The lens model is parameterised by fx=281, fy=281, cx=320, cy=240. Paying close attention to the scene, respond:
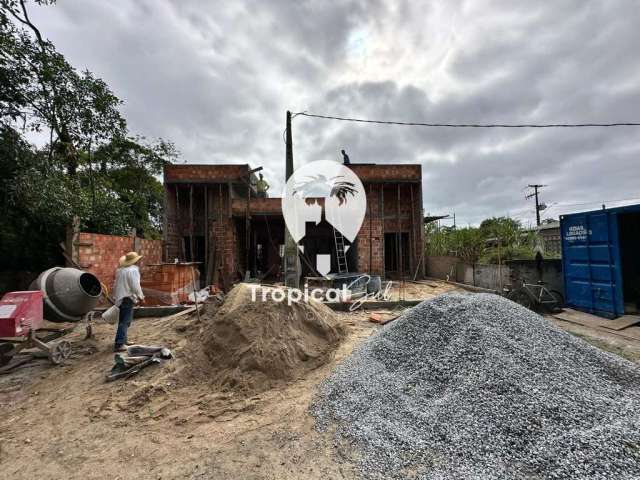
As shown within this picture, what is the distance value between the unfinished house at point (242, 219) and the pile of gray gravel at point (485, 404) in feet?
24.4

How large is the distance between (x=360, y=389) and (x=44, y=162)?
801 cm

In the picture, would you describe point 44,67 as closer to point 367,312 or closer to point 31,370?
point 31,370

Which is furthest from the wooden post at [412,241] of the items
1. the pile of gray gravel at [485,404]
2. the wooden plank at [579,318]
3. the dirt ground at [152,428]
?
the pile of gray gravel at [485,404]

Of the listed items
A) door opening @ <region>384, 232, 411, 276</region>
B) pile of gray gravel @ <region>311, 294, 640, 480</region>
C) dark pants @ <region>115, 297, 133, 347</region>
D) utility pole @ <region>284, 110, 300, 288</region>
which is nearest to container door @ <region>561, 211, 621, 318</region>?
pile of gray gravel @ <region>311, 294, 640, 480</region>

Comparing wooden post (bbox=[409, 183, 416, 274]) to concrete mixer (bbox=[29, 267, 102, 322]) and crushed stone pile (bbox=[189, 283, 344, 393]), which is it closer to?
crushed stone pile (bbox=[189, 283, 344, 393])

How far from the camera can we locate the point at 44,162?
6.23m

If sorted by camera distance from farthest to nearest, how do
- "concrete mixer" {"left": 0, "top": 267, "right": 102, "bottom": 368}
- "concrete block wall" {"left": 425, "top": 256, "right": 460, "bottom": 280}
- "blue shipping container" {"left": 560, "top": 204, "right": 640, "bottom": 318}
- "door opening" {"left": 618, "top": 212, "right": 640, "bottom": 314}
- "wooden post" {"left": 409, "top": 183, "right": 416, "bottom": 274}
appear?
Answer: 1. "wooden post" {"left": 409, "top": 183, "right": 416, "bottom": 274}
2. "concrete block wall" {"left": 425, "top": 256, "right": 460, "bottom": 280}
3. "door opening" {"left": 618, "top": 212, "right": 640, "bottom": 314}
4. "blue shipping container" {"left": 560, "top": 204, "right": 640, "bottom": 318}
5. "concrete mixer" {"left": 0, "top": 267, "right": 102, "bottom": 368}

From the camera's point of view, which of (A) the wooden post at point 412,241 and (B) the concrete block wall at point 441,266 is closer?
(B) the concrete block wall at point 441,266

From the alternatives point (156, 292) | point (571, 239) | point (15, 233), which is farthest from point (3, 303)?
point (571, 239)

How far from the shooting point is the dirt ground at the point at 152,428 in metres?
2.11

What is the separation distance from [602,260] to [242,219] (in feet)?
36.0

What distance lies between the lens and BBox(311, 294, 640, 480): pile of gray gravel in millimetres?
1943

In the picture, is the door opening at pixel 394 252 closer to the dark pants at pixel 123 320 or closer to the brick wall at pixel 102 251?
the brick wall at pixel 102 251

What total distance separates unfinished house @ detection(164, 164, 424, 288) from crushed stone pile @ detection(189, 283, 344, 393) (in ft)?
19.6
